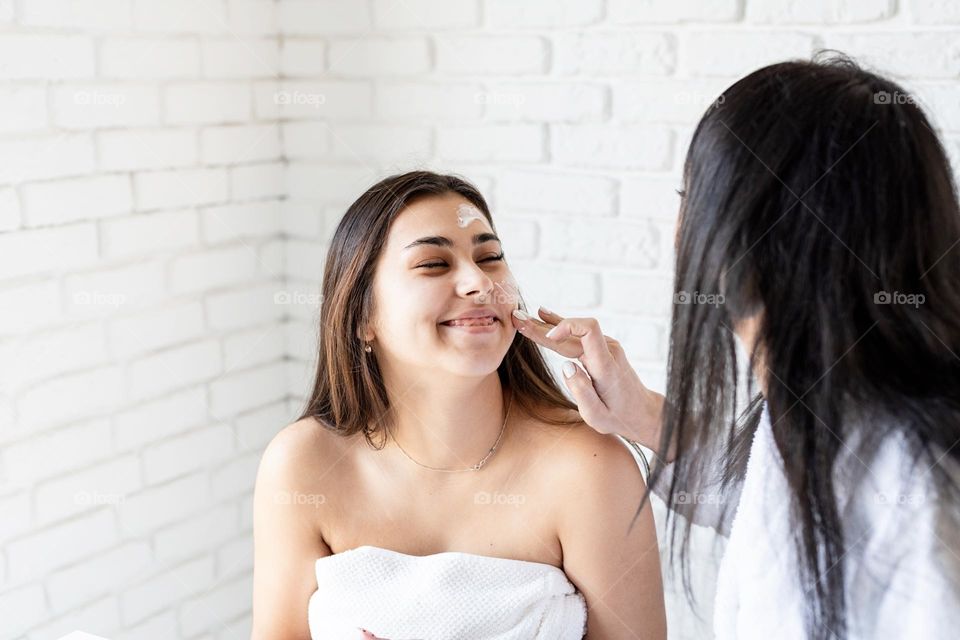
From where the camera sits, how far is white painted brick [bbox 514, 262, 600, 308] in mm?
1983

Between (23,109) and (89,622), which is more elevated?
(23,109)

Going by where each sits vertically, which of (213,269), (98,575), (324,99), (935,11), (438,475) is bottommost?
(98,575)

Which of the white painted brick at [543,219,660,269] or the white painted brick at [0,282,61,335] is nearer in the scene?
the white painted brick at [0,282,61,335]

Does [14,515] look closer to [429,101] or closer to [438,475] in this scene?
[438,475]

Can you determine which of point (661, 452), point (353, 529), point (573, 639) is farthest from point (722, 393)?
point (353, 529)

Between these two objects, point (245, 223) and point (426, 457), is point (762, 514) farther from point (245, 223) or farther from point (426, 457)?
point (245, 223)

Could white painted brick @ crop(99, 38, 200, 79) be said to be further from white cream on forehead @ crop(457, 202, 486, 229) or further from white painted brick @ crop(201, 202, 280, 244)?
white cream on forehead @ crop(457, 202, 486, 229)

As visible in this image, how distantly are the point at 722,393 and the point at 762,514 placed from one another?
5.4 inches

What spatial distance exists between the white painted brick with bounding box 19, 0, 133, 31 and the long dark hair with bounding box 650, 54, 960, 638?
128 cm

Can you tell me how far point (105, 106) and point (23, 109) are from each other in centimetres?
19

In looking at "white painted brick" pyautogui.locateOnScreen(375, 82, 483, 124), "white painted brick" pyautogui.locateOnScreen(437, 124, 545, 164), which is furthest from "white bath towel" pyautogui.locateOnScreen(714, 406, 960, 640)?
"white painted brick" pyautogui.locateOnScreen(375, 82, 483, 124)

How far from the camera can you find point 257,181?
232cm

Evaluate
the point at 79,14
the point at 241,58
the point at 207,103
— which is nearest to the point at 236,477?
the point at 207,103

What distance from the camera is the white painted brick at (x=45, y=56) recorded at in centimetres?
173
